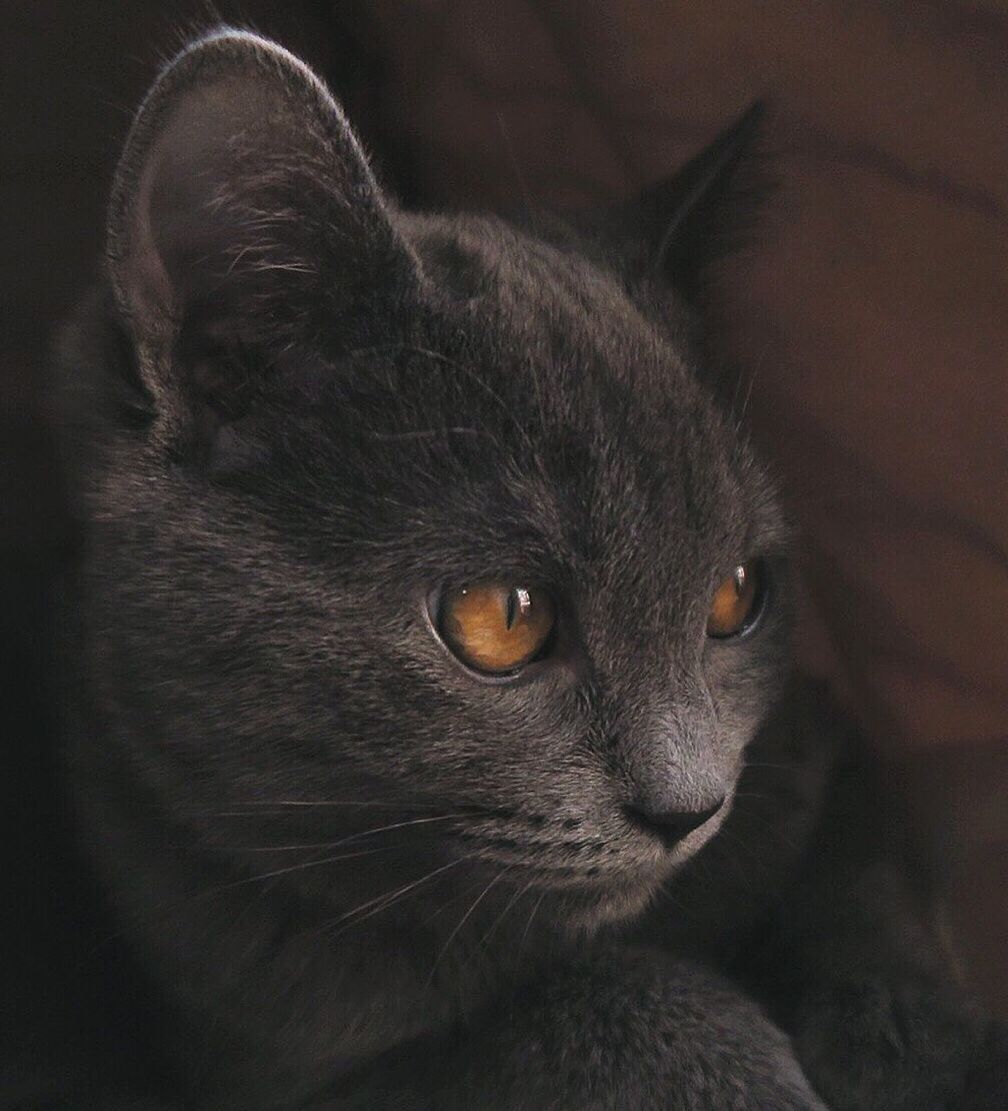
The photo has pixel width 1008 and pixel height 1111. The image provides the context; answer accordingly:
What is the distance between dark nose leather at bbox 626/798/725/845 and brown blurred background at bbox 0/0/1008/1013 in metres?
0.31

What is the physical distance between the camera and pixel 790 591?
934 mm

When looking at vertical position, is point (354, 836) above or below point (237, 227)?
below

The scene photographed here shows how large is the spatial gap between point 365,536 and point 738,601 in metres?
0.27

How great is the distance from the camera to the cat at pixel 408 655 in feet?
2.35

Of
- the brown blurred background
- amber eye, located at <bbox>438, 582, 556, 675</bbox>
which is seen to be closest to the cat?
amber eye, located at <bbox>438, 582, 556, 675</bbox>

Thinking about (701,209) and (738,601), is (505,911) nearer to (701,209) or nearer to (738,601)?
(738,601)

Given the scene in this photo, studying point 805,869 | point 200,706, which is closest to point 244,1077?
point 200,706

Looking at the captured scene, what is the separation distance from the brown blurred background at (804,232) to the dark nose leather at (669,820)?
1.03 ft

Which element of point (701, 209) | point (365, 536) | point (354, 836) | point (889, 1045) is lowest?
point (889, 1045)

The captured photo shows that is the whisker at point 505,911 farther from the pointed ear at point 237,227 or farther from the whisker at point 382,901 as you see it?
the pointed ear at point 237,227

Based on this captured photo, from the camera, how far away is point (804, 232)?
0.96 meters

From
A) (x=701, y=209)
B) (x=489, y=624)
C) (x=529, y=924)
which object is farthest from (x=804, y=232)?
(x=529, y=924)

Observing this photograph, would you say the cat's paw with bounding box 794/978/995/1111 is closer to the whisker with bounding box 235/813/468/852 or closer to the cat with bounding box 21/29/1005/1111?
the cat with bounding box 21/29/1005/1111

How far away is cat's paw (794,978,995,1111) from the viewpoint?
80cm
